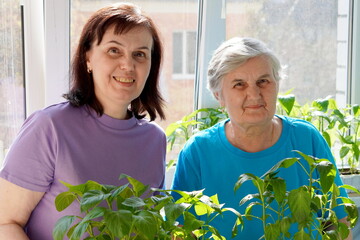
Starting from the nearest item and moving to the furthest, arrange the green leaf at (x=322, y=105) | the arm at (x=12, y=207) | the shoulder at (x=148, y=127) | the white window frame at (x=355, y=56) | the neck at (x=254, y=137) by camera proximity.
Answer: the arm at (x=12, y=207) → the shoulder at (x=148, y=127) → the neck at (x=254, y=137) → the green leaf at (x=322, y=105) → the white window frame at (x=355, y=56)

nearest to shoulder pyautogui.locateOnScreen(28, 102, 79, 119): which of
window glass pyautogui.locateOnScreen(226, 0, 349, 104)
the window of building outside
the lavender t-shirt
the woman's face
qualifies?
the lavender t-shirt

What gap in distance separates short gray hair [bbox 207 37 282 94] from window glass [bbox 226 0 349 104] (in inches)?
33.4

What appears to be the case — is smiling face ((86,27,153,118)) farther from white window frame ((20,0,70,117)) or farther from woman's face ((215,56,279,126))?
white window frame ((20,0,70,117))

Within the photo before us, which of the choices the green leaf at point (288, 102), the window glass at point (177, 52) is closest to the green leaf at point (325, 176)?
the green leaf at point (288, 102)

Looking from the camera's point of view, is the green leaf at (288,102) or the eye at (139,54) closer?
the eye at (139,54)

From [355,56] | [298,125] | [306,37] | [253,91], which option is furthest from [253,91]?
[355,56]

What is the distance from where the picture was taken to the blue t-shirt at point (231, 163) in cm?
174

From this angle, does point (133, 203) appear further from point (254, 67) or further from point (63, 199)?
point (254, 67)

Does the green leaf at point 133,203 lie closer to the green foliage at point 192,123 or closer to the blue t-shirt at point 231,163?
the blue t-shirt at point 231,163

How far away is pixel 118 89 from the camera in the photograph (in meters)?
1.49

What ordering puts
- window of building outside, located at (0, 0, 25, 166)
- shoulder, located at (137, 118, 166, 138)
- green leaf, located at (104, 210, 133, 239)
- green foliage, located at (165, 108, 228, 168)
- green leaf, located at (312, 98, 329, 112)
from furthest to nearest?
green leaf, located at (312, 98, 329, 112), green foliage, located at (165, 108, 228, 168), window of building outside, located at (0, 0, 25, 166), shoulder, located at (137, 118, 166, 138), green leaf, located at (104, 210, 133, 239)

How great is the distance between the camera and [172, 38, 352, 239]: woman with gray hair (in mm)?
1711

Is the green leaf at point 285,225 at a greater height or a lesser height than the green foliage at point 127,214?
lesser

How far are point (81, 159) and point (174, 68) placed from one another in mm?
1092
